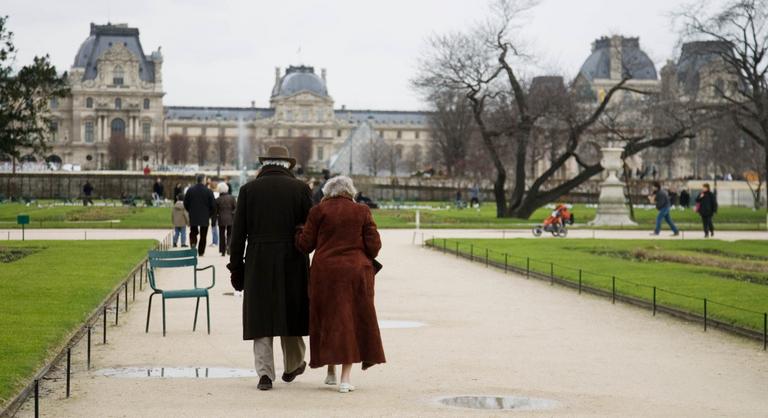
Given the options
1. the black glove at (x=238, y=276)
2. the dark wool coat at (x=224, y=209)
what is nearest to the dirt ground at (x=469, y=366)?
the black glove at (x=238, y=276)

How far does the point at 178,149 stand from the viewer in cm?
13962

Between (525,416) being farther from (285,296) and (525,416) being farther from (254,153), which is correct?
(254,153)

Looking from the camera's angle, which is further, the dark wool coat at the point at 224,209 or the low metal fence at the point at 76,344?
the dark wool coat at the point at 224,209

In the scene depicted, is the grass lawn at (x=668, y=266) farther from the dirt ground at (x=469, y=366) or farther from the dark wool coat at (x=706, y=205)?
the dark wool coat at (x=706, y=205)

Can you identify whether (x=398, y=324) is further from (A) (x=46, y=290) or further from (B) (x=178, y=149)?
(B) (x=178, y=149)

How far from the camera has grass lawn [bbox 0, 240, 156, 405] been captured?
11.6 m

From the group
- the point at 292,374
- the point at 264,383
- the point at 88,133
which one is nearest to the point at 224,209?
the point at 292,374

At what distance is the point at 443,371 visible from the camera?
11.4 meters

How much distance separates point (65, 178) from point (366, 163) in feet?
65.1

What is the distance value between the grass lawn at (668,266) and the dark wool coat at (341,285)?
5533 mm

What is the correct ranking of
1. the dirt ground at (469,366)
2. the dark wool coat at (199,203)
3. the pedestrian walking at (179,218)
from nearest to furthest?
the dirt ground at (469,366), the dark wool coat at (199,203), the pedestrian walking at (179,218)

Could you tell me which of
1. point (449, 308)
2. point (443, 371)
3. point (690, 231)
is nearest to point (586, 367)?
point (443, 371)

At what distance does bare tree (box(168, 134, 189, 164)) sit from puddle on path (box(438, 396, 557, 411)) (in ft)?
430

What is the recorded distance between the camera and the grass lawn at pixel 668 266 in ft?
55.6
